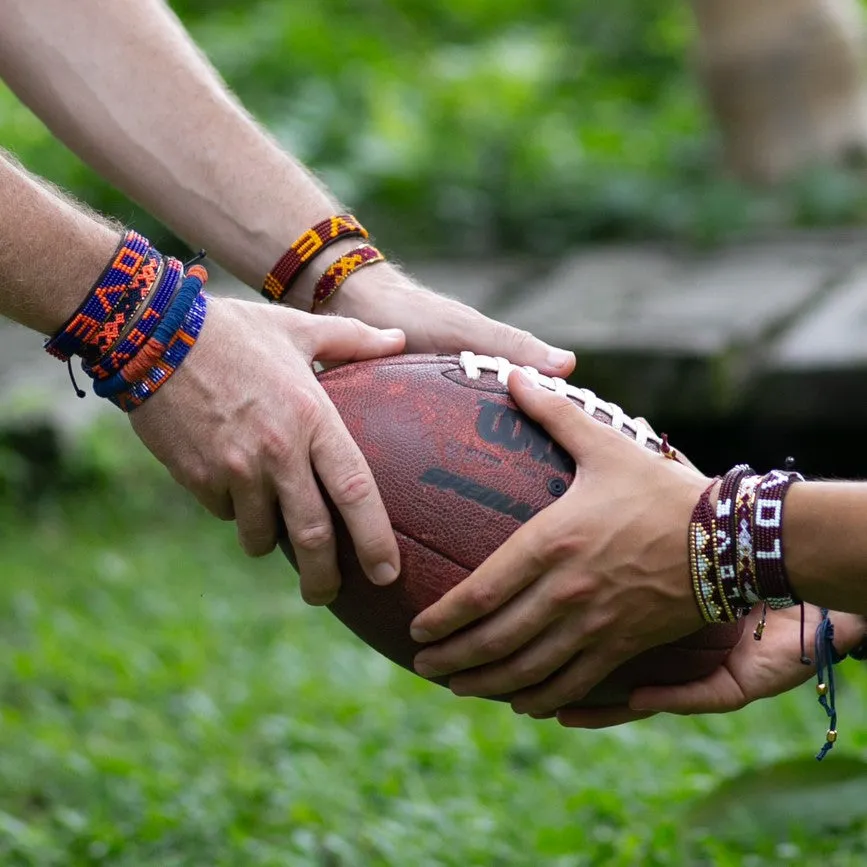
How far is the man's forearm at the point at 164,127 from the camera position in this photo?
308cm

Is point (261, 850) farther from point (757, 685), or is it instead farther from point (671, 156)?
point (671, 156)

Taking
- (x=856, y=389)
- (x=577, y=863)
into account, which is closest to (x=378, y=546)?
(x=577, y=863)

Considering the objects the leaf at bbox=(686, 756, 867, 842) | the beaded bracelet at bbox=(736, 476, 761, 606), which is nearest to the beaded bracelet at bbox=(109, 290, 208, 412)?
the beaded bracelet at bbox=(736, 476, 761, 606)

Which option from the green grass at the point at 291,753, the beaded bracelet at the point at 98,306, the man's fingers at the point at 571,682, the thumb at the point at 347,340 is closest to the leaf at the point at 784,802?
the green grass at the point at 291,753

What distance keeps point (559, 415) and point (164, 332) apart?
26.9 inches

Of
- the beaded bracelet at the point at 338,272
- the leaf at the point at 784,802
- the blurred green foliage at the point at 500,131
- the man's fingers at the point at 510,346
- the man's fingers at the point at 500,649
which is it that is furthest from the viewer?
the blurred green foliage at the point at 500,131

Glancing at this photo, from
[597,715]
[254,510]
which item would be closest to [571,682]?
[597,715]

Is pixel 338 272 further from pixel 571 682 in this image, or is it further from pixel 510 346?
pixel 571 682

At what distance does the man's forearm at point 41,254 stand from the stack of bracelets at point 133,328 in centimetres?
3

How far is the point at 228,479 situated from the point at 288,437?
5.2 inches

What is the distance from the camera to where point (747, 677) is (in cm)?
275

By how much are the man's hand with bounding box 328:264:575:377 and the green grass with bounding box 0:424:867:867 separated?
1.27 meters

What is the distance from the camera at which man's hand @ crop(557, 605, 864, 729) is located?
2.72m

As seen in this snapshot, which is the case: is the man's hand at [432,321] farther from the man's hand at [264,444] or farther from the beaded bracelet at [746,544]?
the beaded bracelet at [746,544]
